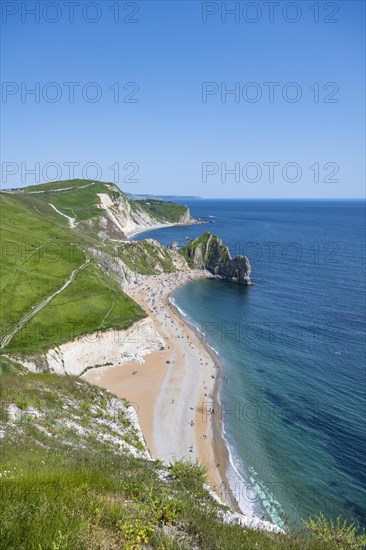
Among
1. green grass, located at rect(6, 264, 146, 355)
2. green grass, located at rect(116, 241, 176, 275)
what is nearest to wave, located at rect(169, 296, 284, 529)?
green grass, located at rect(6, 264, 146, 355)

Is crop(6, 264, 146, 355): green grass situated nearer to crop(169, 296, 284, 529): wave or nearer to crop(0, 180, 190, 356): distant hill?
crop(0, 180, 190, 356): distant hill

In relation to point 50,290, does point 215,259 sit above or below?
above

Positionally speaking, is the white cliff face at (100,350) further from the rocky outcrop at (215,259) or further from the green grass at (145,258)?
the rocky outcrop at (215,259)

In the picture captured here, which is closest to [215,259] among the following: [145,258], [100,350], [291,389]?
[145,258]

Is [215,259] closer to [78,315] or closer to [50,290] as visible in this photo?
[50,290]

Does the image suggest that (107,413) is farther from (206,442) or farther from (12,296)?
(12,296)

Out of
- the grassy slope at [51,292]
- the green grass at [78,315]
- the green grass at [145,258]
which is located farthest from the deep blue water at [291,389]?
the grassy slope at [51,292]

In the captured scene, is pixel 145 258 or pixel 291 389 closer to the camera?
pixel 291 389
